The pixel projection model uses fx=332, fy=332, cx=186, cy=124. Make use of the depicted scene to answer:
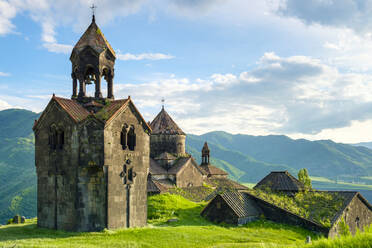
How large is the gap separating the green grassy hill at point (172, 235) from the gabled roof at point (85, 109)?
6990 mm

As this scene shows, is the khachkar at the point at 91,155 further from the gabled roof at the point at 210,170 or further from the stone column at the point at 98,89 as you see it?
the gabled roof at the point at 210,170

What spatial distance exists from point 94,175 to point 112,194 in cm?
166

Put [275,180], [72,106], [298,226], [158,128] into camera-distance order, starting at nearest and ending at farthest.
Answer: [72,106] → [298,226] → [275,180] → [158,128]

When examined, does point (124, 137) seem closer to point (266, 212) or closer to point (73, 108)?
point (73, 108)

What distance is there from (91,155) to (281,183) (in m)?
20.8

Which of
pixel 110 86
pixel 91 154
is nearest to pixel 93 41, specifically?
pixel 110 86

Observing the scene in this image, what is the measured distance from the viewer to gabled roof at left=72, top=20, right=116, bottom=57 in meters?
23.6

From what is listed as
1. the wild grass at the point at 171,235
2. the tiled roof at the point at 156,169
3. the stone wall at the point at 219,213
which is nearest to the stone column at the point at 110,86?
the wild grass at the point at 171,235

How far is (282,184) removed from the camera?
33.6 m

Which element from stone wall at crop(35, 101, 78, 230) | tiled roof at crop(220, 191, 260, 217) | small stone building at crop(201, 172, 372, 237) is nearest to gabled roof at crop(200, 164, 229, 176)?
small stone building at crop(201, 172, 372, 237)

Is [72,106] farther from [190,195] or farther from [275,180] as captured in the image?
[275,180]

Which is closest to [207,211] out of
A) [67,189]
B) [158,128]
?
[67,189]

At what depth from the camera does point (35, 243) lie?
16969 millimetres

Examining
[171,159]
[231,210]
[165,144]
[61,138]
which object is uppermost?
[165,144]
